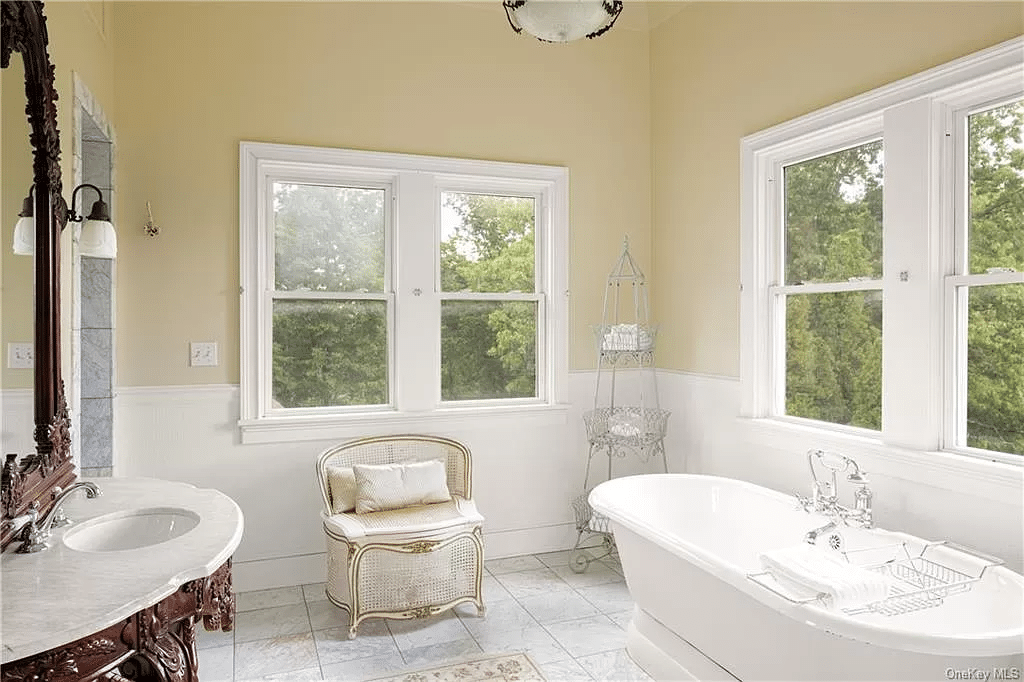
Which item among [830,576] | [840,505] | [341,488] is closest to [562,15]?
[830,576]

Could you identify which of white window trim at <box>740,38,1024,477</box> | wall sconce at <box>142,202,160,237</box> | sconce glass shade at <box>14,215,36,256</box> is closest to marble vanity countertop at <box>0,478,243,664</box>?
sconce glass shade at <box>14,215,36,256</box>

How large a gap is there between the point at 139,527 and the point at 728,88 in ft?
10.5

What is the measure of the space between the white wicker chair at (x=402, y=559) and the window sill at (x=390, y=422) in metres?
0.27

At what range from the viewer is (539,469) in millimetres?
4031

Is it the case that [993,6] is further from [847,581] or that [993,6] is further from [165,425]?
[165,425]

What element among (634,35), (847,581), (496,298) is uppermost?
(634,35)

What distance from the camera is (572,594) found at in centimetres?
347

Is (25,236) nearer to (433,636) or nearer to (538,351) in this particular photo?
(433,636)

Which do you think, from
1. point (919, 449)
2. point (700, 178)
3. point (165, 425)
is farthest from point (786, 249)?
point (165, 425)

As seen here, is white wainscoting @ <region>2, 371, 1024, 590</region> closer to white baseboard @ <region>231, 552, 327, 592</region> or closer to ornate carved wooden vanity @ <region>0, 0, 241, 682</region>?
white baseboard @ <region>231, 552, 327, 592</region>

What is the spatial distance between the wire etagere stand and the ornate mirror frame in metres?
2.49

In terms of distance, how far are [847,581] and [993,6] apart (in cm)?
192

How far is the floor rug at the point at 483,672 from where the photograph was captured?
8.71 ft

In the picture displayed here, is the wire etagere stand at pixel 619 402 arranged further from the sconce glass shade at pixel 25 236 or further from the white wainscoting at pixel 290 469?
the sconce glass shade at pixel 25 236
